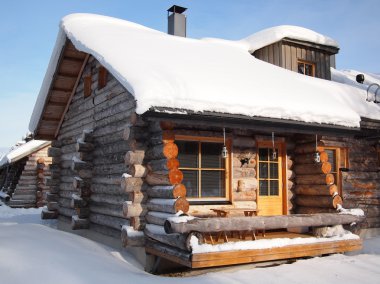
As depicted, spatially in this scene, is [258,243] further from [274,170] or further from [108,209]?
[108,209]

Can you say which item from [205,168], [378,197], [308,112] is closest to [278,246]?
[205,168]

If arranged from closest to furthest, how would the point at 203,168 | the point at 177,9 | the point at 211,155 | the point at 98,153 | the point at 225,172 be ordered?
the point at 203,168 → the point at 211,155 → the point at 225,172 → the point at 98,153 → the point at 177,9

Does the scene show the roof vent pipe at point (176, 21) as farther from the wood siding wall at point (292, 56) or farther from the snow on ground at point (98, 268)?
the snow on ground at point (98, 268)

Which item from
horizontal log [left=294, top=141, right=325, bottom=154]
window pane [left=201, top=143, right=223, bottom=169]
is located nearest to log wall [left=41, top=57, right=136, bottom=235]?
window pane [left=201, top=143, right=223, bottom=169]

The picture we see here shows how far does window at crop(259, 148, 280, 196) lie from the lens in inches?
399

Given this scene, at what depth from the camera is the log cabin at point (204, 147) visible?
754 cm

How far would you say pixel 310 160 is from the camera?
9922mm

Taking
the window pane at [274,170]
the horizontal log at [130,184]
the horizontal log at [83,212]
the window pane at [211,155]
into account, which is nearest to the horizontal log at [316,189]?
the window pane at [274,170]

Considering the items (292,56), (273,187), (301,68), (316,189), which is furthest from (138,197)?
(301,68)

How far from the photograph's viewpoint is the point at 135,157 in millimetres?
8156

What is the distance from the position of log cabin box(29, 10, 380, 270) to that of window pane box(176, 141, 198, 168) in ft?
0.07

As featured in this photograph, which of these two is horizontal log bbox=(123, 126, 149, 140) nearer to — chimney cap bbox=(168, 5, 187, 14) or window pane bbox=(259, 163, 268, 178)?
window pane bbox=(259, 163, 268, 178)

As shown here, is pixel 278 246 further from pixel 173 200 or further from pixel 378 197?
pixel 378 197

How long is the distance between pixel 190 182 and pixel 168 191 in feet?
4.99
